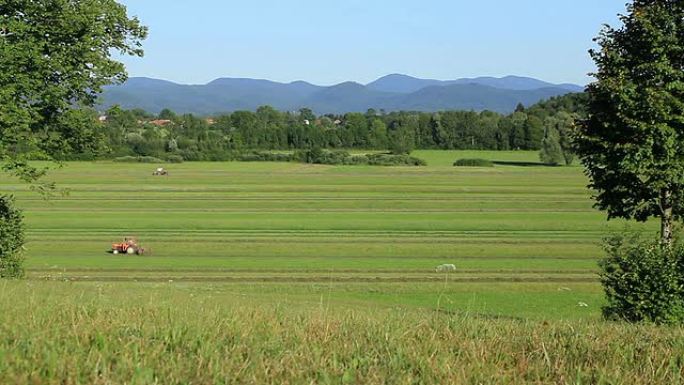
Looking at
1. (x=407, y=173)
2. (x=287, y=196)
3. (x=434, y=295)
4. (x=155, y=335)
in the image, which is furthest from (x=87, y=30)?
(x=407, y=173)

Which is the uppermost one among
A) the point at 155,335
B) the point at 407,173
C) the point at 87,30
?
the point at 87,30

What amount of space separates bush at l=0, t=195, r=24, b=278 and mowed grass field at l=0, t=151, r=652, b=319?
8.04ft

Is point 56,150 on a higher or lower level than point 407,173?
higher

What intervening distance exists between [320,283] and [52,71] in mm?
14341

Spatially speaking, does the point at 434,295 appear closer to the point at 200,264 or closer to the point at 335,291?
the point at 335,291

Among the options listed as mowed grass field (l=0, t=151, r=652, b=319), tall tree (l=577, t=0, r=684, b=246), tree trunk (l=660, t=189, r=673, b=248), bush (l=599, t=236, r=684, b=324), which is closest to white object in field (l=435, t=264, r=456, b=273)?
mowed grass field (l=0, t=151, r=652, b=319)

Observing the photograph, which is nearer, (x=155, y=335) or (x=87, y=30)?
(x=155, y=335)

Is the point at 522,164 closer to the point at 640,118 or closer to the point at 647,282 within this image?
the point at 640,118

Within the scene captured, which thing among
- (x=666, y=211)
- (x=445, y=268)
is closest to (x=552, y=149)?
(x=445, y=268)

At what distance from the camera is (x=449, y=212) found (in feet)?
226

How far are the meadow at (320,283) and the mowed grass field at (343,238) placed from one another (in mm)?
209

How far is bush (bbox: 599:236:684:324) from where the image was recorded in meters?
17.9

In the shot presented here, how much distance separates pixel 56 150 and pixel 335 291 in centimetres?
1197

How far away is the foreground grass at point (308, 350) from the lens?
5148 mm
